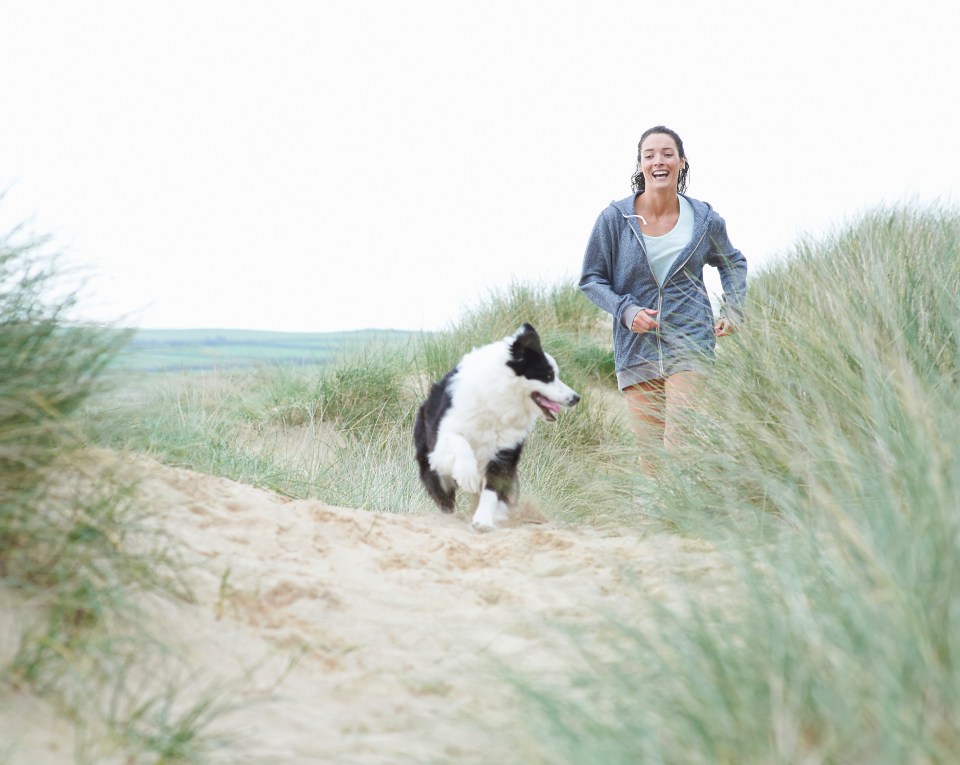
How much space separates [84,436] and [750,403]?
10.1 feet

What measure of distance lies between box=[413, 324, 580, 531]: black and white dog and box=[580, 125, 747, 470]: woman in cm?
54

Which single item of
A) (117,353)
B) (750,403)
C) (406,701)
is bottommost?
(406,701)

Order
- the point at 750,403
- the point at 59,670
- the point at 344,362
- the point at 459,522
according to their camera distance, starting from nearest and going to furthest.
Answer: the point at 59,670 < the point at 750,403 < the point at 459,522 < the point at 344,362

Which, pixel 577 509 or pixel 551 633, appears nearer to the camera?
pixel 551 633

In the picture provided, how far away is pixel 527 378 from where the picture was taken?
19.0ft

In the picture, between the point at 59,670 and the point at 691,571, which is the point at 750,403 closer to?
the point at 691,571

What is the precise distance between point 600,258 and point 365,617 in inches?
144

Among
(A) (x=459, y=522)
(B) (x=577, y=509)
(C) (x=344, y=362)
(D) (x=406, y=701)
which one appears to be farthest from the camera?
(C) (x=344, y=362)

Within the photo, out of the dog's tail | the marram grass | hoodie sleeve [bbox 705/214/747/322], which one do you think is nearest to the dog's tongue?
the dog's tail

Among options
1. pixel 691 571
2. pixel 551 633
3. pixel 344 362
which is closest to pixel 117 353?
pixel 551 633

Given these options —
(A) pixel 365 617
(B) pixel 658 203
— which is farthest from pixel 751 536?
(B) pixel 658 203

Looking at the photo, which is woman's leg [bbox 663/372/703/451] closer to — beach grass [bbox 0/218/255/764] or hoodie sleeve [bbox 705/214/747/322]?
hoodie sleeve [bbox 705/214/747/322]

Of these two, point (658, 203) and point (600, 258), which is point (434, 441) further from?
point (658, 203)

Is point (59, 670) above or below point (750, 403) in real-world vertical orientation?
below
